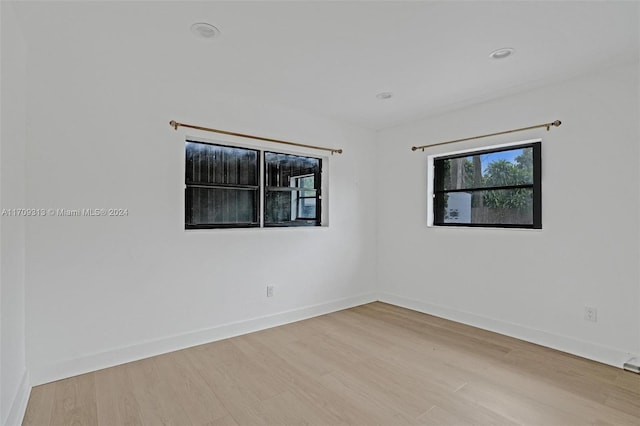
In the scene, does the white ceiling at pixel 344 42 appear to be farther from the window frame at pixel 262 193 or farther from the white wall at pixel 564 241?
the window frame at pixel 262 193

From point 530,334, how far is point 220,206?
323 cm

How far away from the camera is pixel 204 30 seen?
2.18 metres

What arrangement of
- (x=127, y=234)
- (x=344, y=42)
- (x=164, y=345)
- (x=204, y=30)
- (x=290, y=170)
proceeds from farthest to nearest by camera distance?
(x=290, y=170), (x=164, y=345), (x=127, y=234), (x=344, y=42), (x=204, y=30)

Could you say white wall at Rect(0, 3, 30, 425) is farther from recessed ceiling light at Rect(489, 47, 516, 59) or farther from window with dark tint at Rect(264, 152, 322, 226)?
recessed ceiling light at Rect(489, 47, 516, 59)

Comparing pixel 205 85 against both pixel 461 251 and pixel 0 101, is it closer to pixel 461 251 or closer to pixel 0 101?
A: pixel 0 101

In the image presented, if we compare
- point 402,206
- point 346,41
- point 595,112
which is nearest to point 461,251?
point 402,206

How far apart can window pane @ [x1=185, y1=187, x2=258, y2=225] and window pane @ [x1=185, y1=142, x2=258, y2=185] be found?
0.10m

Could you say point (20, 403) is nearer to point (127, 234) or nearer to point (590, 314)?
point (127, 234)

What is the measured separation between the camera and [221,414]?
2.03 m

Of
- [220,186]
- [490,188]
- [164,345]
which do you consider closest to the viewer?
[164,345]

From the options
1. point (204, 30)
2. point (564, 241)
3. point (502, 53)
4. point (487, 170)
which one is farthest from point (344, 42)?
point (564, 241)

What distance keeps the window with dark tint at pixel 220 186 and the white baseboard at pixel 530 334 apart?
2.29 meters

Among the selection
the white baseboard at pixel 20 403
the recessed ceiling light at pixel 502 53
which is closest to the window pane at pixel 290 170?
→ the recessed ceiling light at pixel 502 53

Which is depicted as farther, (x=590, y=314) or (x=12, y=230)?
(x=590, y=314)
